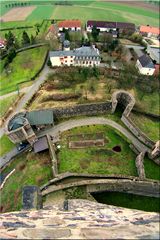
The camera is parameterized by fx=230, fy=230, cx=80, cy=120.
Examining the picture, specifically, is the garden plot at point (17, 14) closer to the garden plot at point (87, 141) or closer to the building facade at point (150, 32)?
the building facade at point (150, 32)

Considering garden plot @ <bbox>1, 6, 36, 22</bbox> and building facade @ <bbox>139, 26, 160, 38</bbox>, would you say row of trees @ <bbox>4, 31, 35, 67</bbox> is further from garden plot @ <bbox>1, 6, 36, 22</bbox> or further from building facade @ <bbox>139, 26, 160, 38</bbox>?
building facade @ <bbox>139, 26, 160, 38</bbox>

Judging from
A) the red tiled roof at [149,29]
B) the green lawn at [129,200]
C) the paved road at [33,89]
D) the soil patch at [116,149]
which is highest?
the red tiled roof at [149,29]

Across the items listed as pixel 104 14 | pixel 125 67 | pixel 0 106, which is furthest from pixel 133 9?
pixel 0 106

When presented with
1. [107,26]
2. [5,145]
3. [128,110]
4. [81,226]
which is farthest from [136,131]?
[107,26]

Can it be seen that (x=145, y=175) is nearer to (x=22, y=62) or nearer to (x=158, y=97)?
(x=158, y=97)

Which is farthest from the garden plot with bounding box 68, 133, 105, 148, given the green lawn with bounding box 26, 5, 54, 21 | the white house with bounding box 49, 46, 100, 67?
the green lawn with bounding box 26, 5, 54, 21

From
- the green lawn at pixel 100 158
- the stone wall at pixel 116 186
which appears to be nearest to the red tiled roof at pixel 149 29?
the green lawn at pixel 100 158

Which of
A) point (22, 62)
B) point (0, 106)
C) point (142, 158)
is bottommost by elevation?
point (142, 158)
